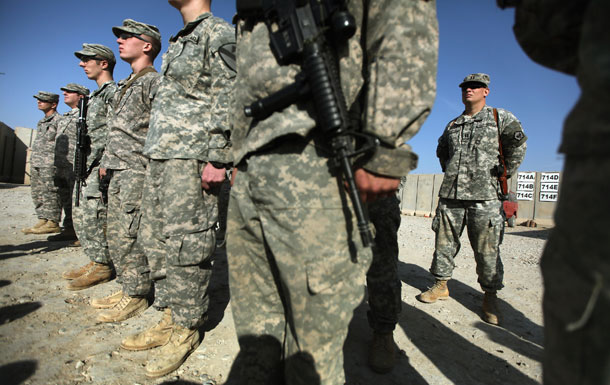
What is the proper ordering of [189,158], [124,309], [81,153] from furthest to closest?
[81,153] < [124,309] < [189,158]

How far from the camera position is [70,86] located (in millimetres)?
5895

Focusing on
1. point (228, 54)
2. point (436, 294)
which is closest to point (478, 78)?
point (436, 294)

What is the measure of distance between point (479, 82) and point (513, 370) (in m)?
Result: 2.84

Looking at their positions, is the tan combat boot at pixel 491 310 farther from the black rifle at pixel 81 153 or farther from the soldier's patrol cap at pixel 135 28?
the black rifle at pixel 81 153

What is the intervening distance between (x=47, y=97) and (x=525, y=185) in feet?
52.7

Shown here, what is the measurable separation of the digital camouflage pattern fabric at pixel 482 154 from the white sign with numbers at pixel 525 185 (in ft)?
34.9

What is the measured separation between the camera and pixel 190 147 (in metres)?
2.15

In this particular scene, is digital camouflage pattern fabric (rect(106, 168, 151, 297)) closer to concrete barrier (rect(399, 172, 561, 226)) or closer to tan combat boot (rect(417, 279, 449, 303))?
tan combat boot (rect(417, 279, 449, 303))

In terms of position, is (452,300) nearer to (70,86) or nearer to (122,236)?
(122,236)

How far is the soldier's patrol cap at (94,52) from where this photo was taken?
3.91 meters

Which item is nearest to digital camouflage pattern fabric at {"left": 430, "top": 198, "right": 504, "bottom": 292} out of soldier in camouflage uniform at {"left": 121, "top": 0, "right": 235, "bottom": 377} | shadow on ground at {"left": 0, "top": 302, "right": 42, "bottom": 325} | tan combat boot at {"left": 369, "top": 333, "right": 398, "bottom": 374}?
tan combat boot at {"left": 369, "top": 333, "right": 398, "bottom": 374}

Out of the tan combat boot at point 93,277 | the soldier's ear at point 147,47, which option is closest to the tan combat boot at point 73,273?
the tan combat boot at point 93,277

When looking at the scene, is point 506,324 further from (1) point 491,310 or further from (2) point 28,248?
(2) point 28,248

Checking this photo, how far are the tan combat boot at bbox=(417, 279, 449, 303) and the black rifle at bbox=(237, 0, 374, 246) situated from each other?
8.77 feet
